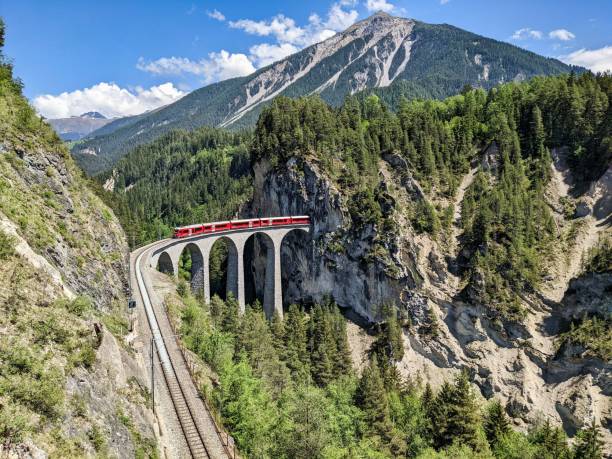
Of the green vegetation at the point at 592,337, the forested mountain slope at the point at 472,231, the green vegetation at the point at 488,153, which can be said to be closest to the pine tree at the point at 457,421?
the forested mountain slope at the point at 472,231

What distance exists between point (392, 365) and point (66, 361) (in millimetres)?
55078

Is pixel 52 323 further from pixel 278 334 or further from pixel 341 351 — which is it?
pixel 341 351

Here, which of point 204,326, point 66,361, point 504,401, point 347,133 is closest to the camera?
point 66,361

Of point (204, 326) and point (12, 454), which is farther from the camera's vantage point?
point (204, 326)

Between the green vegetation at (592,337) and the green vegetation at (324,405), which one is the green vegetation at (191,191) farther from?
the green vegetation at (592,337)

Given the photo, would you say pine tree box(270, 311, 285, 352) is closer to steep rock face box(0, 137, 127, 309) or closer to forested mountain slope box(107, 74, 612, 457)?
forested mountain slope box(107, 74, 612, 457)

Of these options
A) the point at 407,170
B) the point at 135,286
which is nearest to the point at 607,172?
the point at 407,170

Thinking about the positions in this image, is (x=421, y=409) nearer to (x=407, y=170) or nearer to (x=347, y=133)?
(x=407, y=170)

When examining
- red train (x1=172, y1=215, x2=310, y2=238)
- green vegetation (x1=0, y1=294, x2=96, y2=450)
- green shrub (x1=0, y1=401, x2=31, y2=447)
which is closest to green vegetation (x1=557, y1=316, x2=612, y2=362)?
red train (x1=172, y1=215, x2=310, y2=238)

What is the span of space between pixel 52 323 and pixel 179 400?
14.1m

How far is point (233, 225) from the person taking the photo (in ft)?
223

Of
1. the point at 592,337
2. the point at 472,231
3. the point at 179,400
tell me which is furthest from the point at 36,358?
the point at 472,231

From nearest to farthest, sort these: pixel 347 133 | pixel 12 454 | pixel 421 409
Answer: pixel 12 454, pixel 421 409, pixel 347 133

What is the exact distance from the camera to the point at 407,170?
77250 mm
